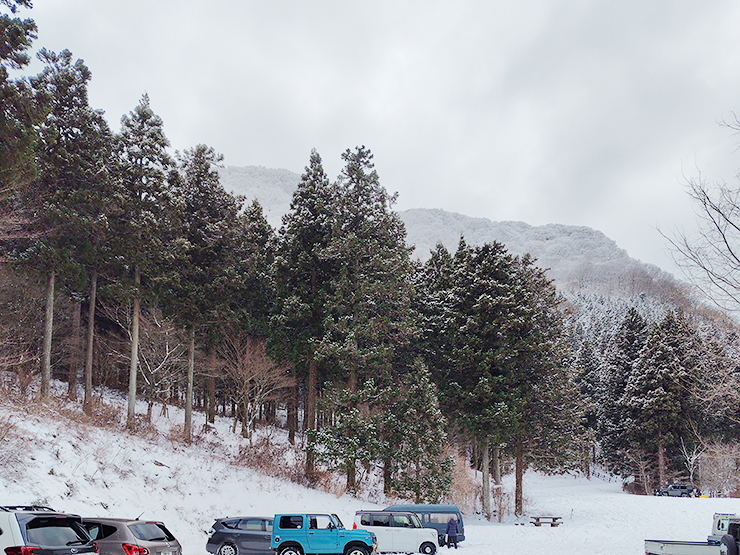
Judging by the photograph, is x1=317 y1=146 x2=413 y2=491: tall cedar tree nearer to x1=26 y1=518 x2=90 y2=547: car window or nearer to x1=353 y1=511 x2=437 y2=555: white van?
x1=353 y1=511 x2=437 y2=555: white van

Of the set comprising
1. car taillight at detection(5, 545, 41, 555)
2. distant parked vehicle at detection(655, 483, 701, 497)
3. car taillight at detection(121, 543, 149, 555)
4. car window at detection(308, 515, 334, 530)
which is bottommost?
distant parked vehicle at detection(655, 483, 701, 497)

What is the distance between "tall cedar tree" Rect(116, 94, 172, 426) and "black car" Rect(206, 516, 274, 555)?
11043mm

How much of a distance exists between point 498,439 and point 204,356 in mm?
18902

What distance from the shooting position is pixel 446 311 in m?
35.4

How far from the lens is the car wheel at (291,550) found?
16406 millimetres

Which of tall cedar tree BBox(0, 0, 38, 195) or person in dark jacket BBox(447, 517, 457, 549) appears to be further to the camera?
person in dark jacket BBox(447, 517, 457, 549)

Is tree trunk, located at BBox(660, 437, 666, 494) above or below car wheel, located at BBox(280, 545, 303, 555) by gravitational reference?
below

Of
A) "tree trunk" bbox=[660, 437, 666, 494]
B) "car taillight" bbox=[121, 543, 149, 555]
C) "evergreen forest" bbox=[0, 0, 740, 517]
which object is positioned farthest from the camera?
"tree trunk" bbox=[660, 437, 666, 494]

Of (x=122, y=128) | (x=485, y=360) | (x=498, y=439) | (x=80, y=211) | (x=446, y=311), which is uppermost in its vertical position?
(x=122, y=128)

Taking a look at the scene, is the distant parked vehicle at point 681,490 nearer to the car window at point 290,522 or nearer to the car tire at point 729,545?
the car tire at point 729,545

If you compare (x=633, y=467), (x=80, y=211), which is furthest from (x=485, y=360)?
(x=633, y=467)

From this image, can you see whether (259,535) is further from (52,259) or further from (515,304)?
(515,304)

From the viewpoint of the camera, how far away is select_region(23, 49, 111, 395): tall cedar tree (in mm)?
23625

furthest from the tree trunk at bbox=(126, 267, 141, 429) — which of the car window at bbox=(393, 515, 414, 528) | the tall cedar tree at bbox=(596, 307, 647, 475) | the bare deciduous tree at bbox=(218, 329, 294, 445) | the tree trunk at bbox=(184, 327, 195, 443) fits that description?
the tall cedar tree at bbox=(596, 307, 647, 475)
